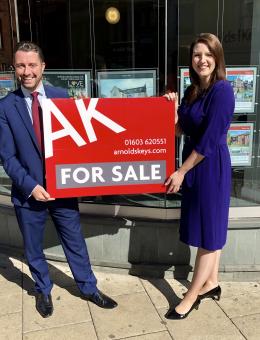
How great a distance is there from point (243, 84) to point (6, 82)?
81.7 inches

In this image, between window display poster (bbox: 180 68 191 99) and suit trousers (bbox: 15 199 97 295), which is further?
window display poster (bbox: 180 68 191 99)

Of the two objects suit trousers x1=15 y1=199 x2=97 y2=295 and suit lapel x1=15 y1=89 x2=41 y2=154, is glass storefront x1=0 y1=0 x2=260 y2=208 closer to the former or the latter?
suit trousers x1=15 y1=199 x2=97 y2=295

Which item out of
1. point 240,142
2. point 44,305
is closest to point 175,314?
point 44,305

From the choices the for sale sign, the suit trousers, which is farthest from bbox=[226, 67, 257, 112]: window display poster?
the suit trousers

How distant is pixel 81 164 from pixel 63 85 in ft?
3.74

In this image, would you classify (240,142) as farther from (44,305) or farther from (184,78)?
(44,305)

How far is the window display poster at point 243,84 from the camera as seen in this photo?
3471mm

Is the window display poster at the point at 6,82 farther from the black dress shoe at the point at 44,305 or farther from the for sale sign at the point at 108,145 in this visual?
the black dress shoe at the point at 44,305

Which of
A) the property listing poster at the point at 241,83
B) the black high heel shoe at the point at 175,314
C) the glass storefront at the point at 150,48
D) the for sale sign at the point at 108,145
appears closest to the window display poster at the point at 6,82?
the glass storefront at the point at 150,48

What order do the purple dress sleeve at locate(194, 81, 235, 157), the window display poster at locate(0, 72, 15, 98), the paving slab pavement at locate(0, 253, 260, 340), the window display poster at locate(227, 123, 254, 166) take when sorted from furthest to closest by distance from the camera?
the window display poster at locate(0, 72, 15, 98), the window display poster at locate(227, 123, 254, 166), the paving slab pavement at locate(0, 253, 260, 340), the purple dress sleeve at locate(194, 81, 235, 157)

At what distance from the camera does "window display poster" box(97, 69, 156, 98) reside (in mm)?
3469

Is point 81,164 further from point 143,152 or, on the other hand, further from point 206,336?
point 206,336

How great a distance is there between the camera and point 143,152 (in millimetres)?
2812

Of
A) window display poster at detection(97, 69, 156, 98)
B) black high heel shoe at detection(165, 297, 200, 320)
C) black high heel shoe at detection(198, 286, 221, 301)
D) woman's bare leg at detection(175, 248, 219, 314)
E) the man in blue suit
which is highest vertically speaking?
window display poster at detection(97, 69, 156, 98)
